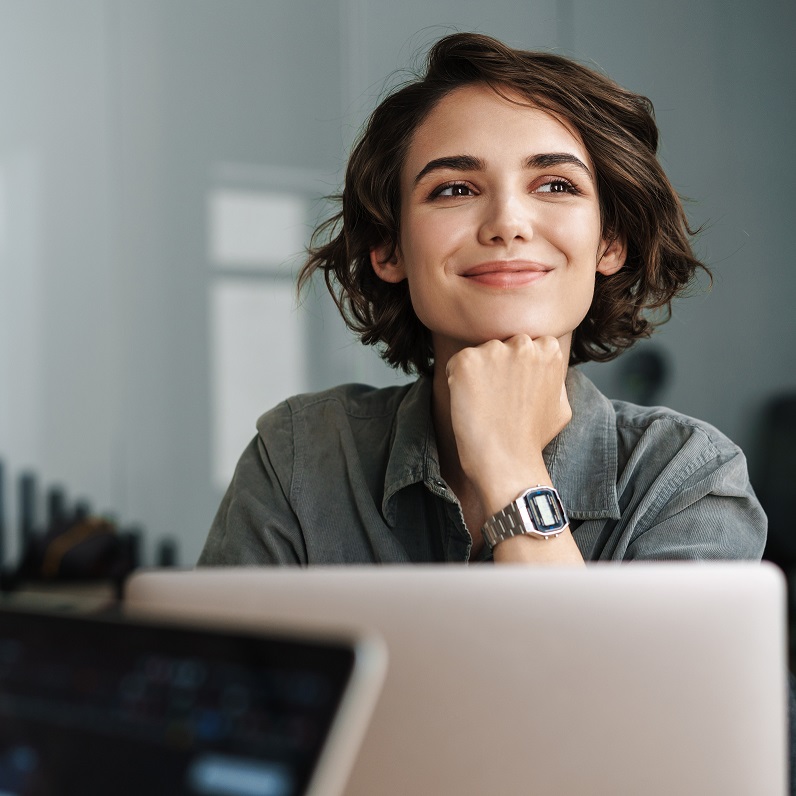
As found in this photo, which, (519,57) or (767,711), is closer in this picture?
(767,711)

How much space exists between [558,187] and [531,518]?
1.78 ft

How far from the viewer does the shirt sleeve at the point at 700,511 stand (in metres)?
1.15

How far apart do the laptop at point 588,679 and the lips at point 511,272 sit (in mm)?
824

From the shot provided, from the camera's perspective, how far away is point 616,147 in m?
1.43

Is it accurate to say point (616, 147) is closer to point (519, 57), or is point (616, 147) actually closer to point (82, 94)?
point (519, 57)

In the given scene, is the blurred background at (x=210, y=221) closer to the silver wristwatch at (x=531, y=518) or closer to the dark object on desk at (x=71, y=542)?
the dark object on desk at (x=71, y=542)

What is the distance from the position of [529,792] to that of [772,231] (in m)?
3.03

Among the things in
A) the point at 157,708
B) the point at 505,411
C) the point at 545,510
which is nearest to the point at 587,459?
the point at 505,411

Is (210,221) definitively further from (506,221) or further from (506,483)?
(506,483)

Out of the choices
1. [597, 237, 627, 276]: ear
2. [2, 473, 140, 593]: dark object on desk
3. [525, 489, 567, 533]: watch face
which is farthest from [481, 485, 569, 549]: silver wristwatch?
[2, 473, 140, 593]: dark object on desk

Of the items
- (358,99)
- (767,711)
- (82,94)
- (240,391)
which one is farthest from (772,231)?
(767,711)

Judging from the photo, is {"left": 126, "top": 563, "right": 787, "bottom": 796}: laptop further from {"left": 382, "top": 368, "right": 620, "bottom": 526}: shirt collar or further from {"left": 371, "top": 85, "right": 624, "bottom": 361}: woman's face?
{"left": 371, "top": 85, "right": 624, "bottom": 361}: woman's face

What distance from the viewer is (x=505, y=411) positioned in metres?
1.21

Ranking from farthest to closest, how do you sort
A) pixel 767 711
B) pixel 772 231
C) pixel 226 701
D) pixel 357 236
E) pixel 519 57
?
pixel 772 231 → pixel 357 236 → pixel 519 57 → pixel 767 711 → pixel 226 701
